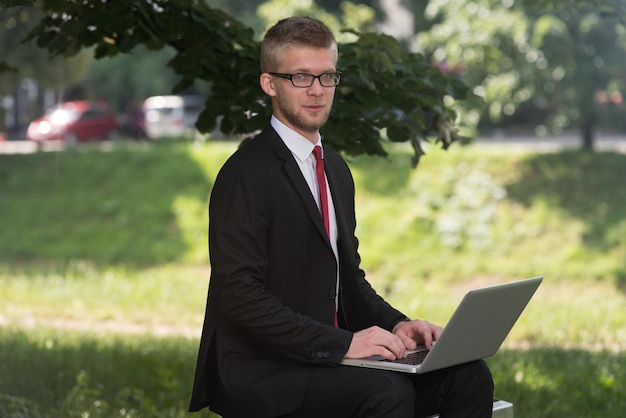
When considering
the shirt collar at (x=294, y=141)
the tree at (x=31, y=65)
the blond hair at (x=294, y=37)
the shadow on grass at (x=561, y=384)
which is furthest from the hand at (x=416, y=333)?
the tree at (x=31, y=65)

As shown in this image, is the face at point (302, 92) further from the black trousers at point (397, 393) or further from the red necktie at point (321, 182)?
the black trousers at point (397, 393)

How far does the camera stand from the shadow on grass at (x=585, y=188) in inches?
552

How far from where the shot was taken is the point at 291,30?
3.27 metres

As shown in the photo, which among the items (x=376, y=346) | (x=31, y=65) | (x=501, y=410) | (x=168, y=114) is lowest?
(x=501, y=410)

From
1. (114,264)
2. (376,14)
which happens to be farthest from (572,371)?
(376,14)

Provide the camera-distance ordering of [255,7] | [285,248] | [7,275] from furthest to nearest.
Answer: [255,7], [7,275], [285,248]

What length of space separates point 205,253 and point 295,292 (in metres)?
11.7

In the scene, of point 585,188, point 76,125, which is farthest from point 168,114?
point 585,188

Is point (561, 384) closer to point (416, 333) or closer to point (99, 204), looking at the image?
point (416, 333)

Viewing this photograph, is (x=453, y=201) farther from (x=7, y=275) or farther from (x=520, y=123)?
(x=520, y=123)

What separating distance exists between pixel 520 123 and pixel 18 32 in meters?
20.5

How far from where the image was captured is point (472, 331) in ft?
10.2

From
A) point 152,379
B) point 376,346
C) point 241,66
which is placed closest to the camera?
point 376,346

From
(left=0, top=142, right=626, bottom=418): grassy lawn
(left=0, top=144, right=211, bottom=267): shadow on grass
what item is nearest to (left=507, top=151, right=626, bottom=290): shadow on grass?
(left=0, top=142, right=626, bottom=418): grassy lawn
